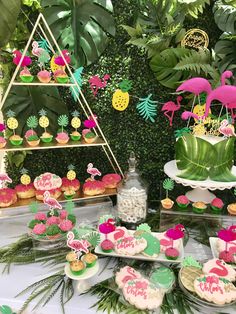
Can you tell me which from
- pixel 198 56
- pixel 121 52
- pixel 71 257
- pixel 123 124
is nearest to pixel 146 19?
pixel 121 52

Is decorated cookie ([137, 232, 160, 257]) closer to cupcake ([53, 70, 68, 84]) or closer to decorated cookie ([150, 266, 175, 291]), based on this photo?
decorated cookie ([150, 266, 175, 291])

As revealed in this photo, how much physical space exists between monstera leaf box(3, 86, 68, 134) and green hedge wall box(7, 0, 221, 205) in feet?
0.23

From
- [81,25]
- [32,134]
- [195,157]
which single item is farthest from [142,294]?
[81,25]

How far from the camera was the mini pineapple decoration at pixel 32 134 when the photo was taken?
5.50ft

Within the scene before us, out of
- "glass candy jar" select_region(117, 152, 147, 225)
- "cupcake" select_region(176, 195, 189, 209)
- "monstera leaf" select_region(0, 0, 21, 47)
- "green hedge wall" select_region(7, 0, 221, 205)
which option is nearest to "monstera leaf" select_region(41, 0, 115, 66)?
"green hedge wall" select_region(7, 0, 221, 205)

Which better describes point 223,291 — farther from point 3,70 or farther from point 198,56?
point 3,70

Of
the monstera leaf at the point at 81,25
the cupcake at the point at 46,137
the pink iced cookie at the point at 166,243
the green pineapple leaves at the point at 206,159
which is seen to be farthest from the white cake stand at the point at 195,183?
the monstera leaf at the point at 81,25

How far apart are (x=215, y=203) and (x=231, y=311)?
0.57 meters

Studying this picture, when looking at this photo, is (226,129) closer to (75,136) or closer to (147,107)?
(147,107)

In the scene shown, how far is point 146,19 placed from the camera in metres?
1.74

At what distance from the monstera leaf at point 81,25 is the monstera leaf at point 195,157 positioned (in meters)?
0.70

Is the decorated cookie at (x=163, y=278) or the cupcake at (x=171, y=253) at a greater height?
the cupcake at (x=171, y=253)

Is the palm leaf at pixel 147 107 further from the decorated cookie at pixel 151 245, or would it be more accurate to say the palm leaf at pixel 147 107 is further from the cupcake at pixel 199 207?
the decorated cookie at pixel 151 245

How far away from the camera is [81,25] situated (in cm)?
179
